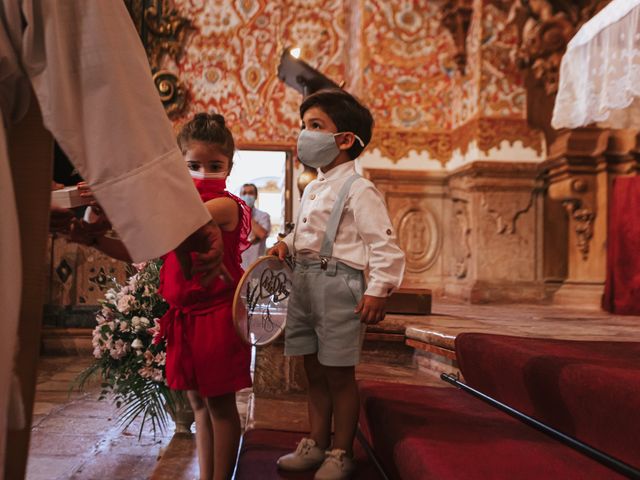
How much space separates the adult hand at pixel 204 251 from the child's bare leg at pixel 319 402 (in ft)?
2.68

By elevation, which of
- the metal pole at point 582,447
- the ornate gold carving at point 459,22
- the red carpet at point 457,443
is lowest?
the red carpet at point 457,443

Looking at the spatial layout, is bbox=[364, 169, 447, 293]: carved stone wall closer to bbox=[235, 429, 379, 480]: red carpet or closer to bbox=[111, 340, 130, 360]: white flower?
bbox=[111, 340, 130, 360]: white flower

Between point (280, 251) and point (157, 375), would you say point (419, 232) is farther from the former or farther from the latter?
point (280, 251)

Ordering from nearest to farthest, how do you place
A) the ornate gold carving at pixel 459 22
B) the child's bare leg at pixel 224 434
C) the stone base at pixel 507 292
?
1. the child's bare leg at pixel 224 434
2. the stone base at pixel 507 292
3. the ornate gold carving at pixel 459 22

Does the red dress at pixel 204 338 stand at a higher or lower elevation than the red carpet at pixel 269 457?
higher

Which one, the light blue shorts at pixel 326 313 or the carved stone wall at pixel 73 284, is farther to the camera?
the carved stone wall at pixel 73 284

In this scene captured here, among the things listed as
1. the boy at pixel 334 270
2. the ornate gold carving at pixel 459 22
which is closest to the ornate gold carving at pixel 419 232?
the ornate gold carving at pixel 459 22

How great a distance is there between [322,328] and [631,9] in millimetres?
2198

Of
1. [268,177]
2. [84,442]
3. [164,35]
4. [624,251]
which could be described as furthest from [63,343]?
[268,177]

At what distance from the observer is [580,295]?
5.02 metres

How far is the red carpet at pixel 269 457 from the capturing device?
1812 millimetres

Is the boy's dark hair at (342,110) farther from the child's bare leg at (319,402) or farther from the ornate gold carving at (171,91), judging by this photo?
the ornate gold carving at (171,91)

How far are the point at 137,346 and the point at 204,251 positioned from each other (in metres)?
1.72

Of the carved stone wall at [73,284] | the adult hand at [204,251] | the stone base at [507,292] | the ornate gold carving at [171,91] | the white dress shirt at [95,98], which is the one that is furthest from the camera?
the ornate gold carving at [171,91]
